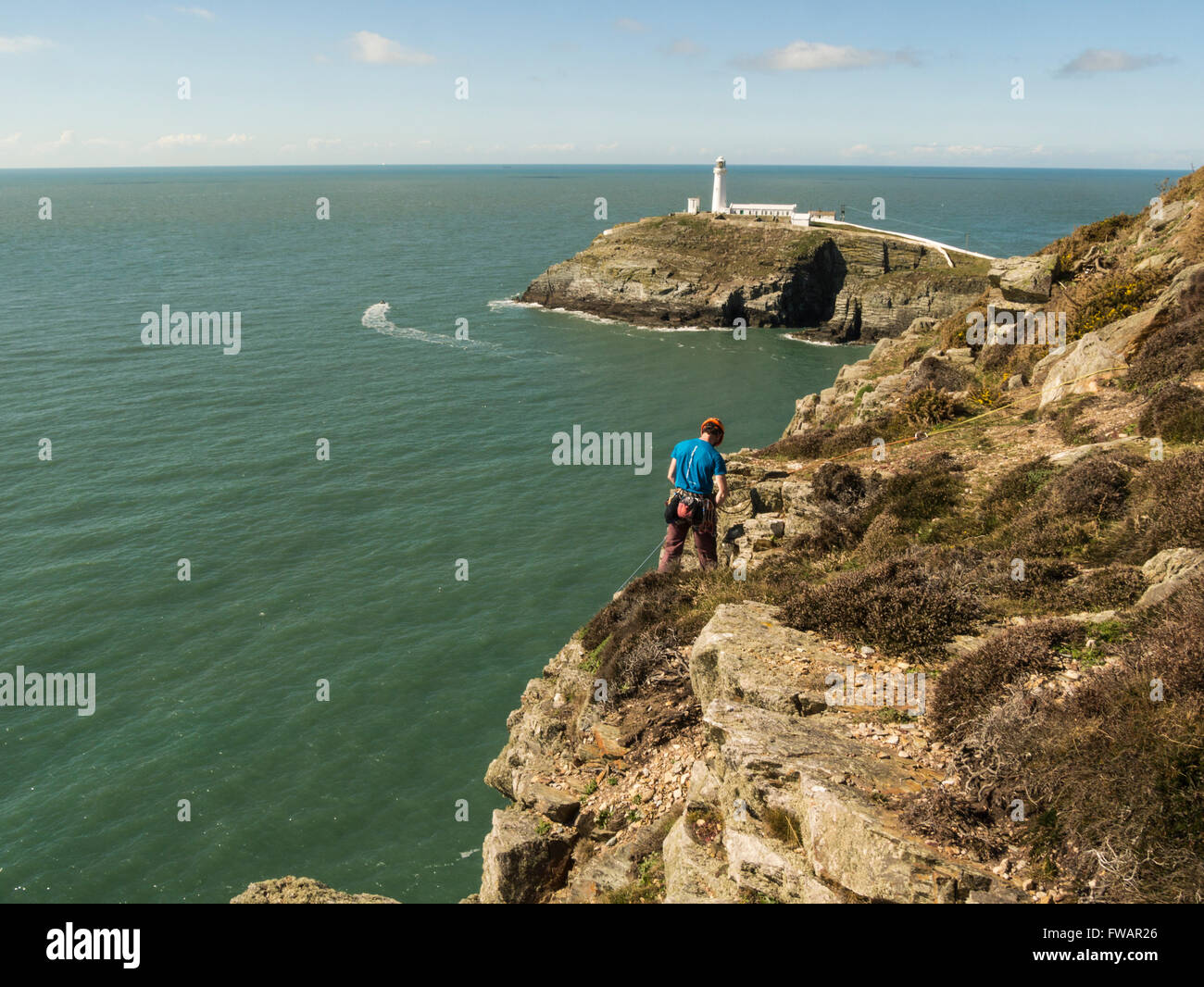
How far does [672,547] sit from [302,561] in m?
22.9

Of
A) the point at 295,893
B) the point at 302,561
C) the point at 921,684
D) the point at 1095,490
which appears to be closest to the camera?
the point at 921,684

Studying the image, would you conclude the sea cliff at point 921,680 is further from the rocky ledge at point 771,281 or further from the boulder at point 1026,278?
the rocky ledge at point 771,281

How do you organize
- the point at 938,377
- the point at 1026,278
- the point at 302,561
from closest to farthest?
the point at 938,377 → the point at 1026,278 → the point at 302,561

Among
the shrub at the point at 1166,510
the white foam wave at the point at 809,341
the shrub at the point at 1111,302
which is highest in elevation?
the white foam wave at the point at 809,341

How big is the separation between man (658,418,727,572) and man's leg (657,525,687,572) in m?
0.02

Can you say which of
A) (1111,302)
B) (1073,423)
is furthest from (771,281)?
(1073,423)

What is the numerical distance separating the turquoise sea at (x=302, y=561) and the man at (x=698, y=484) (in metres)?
11.3

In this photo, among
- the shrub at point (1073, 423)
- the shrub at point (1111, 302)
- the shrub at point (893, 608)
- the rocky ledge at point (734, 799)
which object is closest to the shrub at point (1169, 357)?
the shrub at point (1073, 423)

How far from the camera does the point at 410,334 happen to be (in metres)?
69.0

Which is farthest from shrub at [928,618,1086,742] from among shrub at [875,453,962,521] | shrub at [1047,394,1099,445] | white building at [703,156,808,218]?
white building at [703,156,808,218]

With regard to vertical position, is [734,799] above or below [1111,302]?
below

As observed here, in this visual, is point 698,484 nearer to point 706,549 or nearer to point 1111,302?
point 706,549

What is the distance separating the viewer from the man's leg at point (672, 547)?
13.7 meters
